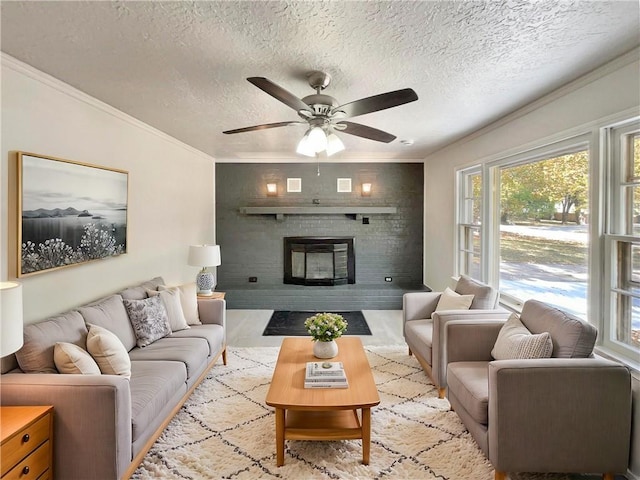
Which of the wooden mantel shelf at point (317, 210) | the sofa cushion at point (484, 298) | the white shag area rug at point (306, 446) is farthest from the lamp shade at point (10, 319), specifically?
the wooden mantel shelf at point (317, 210)

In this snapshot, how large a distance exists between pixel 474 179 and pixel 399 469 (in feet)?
11.8

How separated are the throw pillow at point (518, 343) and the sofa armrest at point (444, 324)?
178mm

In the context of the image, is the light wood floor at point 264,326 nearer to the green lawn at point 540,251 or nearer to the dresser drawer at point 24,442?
the green lawn at point 540,251

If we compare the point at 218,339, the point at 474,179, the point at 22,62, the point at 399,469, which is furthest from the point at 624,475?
the point at 22,62

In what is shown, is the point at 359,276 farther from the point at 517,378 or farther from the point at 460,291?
the point at 517,378

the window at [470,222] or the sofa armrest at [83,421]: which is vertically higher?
the window at [470,222]

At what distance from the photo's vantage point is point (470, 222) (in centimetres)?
482

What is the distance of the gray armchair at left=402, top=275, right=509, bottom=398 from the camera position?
2965mm

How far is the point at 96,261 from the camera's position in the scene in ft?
10.1

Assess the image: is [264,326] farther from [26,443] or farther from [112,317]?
[26,443]

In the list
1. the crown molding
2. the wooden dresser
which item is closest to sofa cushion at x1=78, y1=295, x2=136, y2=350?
the wooden dresser

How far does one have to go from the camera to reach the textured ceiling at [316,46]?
67.7 inches

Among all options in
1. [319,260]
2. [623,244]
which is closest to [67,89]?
[623,244]

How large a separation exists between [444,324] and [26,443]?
2602mm
